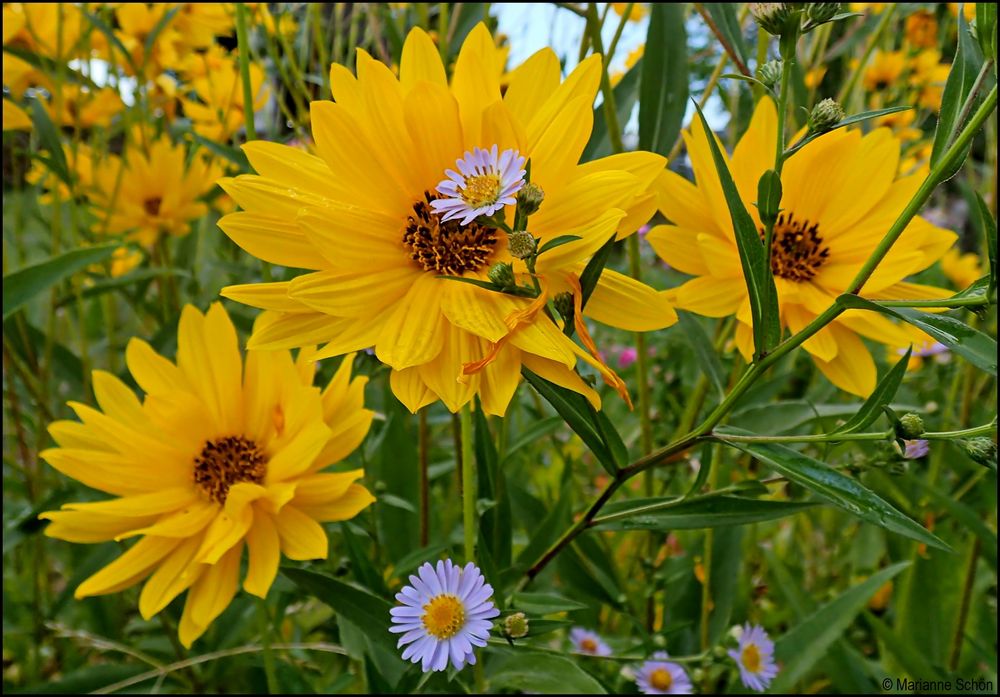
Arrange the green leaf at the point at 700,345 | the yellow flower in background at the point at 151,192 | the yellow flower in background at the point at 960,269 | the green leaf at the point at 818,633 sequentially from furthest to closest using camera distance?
the yellow flower in background at the point at 960,269 < the yellow flower in background at the point at 151,192 < the green leaf at the point at 818,633 < the green leaf at the point at 700,345

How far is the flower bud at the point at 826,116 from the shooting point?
1.06 feet

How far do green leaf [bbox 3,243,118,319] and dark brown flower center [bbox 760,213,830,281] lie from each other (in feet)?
1.71

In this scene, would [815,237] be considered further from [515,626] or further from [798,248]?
[515,626]

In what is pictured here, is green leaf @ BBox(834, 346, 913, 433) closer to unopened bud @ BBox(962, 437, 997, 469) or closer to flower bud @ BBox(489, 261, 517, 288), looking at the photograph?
unopened bud @ BBox(962, 437, 997, 469)

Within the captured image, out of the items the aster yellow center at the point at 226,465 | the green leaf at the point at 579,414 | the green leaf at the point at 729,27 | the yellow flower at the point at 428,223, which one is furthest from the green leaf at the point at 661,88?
the aster yellow center at the point at 226,465

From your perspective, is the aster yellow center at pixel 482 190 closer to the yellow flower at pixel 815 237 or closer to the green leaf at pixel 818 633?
the yellow flower at pixel 815 237

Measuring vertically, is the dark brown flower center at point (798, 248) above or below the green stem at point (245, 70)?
below

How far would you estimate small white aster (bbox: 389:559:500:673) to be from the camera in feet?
1.19

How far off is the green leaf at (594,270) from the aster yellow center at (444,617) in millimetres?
155

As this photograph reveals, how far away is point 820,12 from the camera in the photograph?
0.33 m

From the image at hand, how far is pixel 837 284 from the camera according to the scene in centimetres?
53

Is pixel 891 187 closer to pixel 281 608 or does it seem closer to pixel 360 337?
pixel 360 337

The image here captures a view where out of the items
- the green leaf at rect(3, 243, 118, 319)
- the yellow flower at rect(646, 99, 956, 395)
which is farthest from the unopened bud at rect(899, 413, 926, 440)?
the green leaf at rect(3, 243, 118, 319)

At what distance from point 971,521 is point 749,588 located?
216 mm
